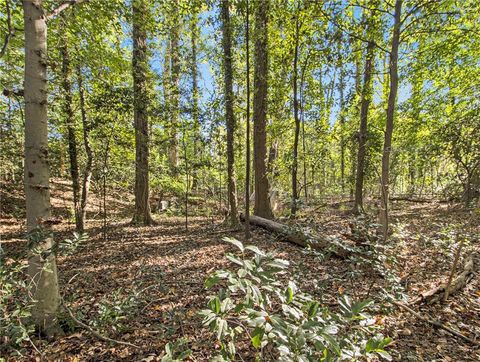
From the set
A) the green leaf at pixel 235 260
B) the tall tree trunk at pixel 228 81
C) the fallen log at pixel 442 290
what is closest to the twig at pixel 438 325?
the fallen log at pixel 442 290

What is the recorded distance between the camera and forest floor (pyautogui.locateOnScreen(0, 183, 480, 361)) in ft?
8.08

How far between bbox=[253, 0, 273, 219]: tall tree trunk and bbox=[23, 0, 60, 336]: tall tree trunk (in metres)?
4.24

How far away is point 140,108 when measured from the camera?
555 cm

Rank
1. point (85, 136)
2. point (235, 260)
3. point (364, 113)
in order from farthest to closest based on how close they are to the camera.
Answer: point (364, 113)
point (85, 136)
point (235, 260)

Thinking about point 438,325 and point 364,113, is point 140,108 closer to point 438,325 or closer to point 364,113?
point 438,325

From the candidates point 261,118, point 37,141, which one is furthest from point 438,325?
point 261,118

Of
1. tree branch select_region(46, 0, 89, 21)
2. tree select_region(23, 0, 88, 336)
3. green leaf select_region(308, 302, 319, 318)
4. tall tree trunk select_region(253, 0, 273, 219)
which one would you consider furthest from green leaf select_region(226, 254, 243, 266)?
tall tree trunk select_region(253, 0, 273, 219)

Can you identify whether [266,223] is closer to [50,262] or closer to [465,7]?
[50,262]

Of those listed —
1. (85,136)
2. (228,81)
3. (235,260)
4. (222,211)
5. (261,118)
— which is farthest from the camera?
(222,211)

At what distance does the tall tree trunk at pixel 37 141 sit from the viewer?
233 centimetres

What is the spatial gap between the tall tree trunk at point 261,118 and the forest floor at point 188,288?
1019mm

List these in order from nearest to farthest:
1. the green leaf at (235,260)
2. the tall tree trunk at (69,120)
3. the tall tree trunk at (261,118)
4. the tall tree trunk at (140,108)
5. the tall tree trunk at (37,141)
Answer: the green leaf at (235,260) < the tall tree trunk at (37,141) < the tall tree trunk at (140,108) < the tall tree trunk at (69,120) < the tall tree trunk at (261,118)

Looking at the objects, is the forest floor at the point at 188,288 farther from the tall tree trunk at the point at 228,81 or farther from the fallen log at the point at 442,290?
the tall tree trunk at the point at 228,81

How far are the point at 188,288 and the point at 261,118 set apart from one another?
490 cm
